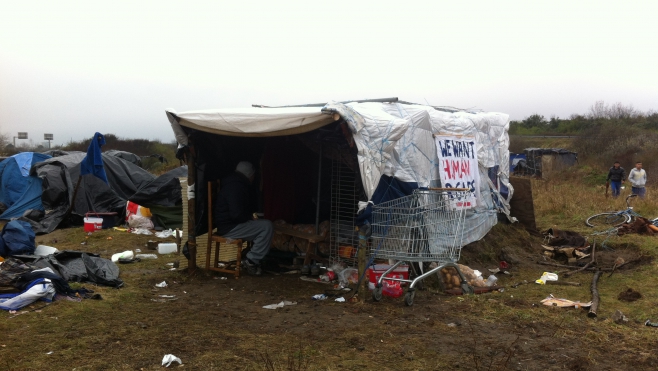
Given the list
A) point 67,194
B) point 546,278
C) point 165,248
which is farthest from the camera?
point 67,194

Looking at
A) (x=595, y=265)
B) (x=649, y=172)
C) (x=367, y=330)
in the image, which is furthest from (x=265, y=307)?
(x=649, y=172)

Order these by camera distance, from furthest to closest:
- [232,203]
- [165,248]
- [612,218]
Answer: [612,218] → [165,248] → [232,203]

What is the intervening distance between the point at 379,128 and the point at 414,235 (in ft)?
4.72

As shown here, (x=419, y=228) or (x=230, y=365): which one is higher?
(x=419, y=228)

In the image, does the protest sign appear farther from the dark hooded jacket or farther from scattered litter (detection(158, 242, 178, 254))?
scattered litter (detection(158, 242, 178, 254))

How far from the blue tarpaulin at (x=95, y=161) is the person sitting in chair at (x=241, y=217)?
672cm

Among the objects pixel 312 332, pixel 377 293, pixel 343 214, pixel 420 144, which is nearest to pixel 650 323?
pixel 377 293

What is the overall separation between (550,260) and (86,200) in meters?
11.4

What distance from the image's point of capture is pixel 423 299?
6930mm

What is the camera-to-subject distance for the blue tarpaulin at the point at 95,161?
13.6 metres

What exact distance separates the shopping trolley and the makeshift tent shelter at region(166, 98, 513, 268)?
0.96 ft

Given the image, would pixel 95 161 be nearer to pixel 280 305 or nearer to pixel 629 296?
pixel 280 305

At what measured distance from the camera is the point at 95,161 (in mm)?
14023

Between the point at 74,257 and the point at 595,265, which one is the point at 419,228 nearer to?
the point at 595,265
